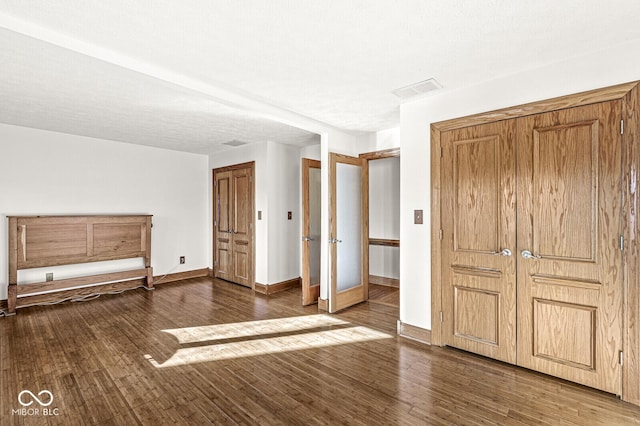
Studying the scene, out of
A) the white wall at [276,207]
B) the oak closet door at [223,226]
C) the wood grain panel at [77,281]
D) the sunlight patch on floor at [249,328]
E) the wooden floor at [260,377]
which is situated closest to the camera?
the wooden floor at [260,377]

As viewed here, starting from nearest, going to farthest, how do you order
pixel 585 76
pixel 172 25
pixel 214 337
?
pixel 172 25 < pixel 585 76 < pixel 214 337

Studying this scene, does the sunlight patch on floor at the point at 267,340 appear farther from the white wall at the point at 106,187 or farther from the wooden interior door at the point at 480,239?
the white wall at the point at 106,187

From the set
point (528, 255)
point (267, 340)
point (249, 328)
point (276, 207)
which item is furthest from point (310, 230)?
point (528, 255)

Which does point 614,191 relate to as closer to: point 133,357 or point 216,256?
point 133,357

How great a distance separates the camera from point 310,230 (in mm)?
5133

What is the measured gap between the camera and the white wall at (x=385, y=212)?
17.9 ft

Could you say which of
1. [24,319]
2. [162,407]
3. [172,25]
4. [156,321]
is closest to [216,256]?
[156,321]

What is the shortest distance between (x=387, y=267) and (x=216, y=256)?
129 inches

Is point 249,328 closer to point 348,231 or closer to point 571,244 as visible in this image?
point 348,231

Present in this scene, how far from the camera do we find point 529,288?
8.32 feet

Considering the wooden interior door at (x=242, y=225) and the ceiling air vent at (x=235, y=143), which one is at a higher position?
the ceiling air vent at (x=235, y=143)

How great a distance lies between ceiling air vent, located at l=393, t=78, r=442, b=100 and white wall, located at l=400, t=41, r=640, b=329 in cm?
17

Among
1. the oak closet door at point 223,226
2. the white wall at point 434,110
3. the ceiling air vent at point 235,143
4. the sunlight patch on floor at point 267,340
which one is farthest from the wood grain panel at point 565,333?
the oak closet door at point 223,226

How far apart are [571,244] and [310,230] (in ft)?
11.4
